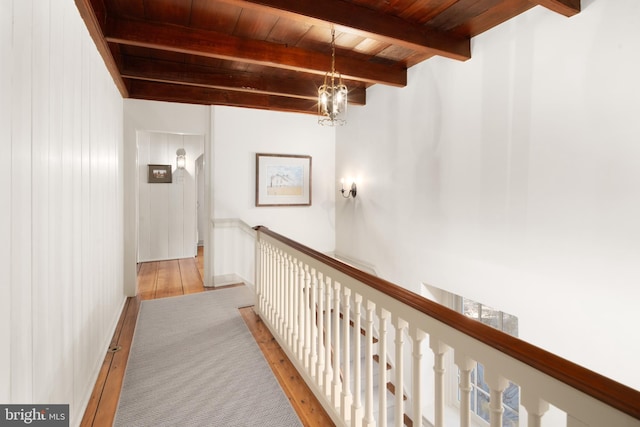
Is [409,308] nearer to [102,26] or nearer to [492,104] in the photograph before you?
[492,104]

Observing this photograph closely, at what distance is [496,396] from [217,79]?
3727 mm

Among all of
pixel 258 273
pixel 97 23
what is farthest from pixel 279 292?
pixel 97 23

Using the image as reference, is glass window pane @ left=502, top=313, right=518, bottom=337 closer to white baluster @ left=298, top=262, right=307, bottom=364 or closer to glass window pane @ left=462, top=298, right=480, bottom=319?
glass window pane @ left=462, top=298, right=480, bottom=319

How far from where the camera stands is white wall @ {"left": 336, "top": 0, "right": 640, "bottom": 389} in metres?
1.82

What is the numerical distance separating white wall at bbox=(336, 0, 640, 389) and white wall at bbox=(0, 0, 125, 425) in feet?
9.39

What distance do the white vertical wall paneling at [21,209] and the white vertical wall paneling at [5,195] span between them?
0.09ft

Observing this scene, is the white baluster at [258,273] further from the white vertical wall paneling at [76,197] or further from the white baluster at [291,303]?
the white vertical wall paneling at [76,197]

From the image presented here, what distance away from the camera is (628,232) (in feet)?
5.84

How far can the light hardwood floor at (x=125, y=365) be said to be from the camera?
1849 millimetres

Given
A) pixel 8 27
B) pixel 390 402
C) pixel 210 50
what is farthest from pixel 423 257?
pixel 8 27

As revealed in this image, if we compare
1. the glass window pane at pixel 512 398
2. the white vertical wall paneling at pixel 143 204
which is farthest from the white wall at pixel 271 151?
the glass window pane at pixel 512 398

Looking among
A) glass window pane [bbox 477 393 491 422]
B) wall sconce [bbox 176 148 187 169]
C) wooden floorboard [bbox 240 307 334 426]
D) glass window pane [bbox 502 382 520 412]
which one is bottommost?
glass window pane [bbox 477 393 491 422]

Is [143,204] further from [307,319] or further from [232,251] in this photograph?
[307,319]

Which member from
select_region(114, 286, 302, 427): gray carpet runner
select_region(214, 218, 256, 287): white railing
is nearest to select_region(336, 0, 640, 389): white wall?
select_region(114, 286, 302, 427): gray carpet runner
